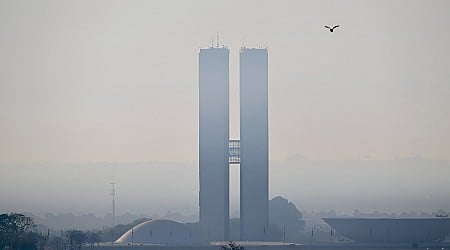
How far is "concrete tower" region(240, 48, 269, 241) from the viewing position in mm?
174875

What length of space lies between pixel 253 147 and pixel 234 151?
10.3ft

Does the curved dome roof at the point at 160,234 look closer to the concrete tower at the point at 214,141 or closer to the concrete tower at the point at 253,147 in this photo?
the concrete tower at the point at 214,141

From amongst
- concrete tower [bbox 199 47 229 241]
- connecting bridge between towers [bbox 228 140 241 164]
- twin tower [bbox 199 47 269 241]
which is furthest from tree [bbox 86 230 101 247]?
connecting bridge between towers [bbox 228 140 241 164]

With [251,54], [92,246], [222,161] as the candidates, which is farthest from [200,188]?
[92,246]

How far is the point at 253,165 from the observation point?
177625 millimetres

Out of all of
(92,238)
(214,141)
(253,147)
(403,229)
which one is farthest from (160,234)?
(403,229)

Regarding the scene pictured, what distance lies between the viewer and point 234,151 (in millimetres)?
179500

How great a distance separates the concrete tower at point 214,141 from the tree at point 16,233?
27078mm

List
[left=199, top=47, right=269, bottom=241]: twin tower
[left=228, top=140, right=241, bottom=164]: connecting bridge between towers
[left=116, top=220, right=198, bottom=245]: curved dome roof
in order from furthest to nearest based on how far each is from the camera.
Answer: [left=228, top=140, right=241, bottom=164]: connecting bridge between towers, [left=199, top=47, right=269, bottom=241]: twin tower, [left=116, top=220, right=198, bottom=245]: curved dome roof

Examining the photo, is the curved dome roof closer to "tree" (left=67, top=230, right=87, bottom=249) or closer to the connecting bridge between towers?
the connecting bridge between towers

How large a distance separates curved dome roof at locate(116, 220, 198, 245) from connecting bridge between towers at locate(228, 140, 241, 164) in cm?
865

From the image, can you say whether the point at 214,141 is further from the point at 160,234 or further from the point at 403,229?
the point at 403,229

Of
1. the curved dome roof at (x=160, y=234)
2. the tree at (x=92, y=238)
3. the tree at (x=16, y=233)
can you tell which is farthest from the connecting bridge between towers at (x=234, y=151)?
the tree at (x=16, y=233)

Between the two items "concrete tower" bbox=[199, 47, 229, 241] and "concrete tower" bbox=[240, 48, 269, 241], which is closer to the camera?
"concrete tower" bbox=[199, 47, 229, 241]
